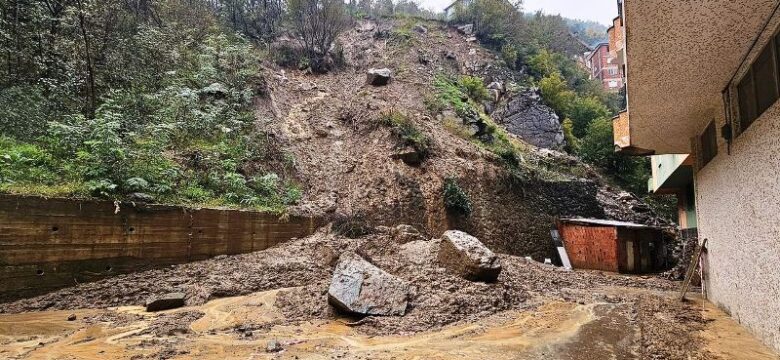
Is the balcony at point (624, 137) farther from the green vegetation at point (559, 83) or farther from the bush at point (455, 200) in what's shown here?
the green vegetation at point (559, 83)

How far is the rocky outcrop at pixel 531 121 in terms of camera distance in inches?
917

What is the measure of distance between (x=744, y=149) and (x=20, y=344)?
938cm

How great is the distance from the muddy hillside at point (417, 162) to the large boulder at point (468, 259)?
4964 millimetres

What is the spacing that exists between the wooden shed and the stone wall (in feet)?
37.5

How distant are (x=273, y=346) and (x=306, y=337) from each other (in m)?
0.66

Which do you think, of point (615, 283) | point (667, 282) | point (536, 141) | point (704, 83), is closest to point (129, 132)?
point (704, 83)

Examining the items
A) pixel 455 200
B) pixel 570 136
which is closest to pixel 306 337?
pixel 455 200

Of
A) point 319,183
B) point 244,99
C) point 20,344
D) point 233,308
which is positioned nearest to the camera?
point 20,344

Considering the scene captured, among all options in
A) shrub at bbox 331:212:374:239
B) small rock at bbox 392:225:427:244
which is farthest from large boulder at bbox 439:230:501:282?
shrub at bbox 331:212:374:239

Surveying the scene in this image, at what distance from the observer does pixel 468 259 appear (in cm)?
767

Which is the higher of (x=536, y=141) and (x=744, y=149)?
(x=536, y=141)

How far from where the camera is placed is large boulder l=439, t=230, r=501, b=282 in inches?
300

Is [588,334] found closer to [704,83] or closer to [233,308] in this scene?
[704,83]

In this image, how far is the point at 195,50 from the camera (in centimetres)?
1580
